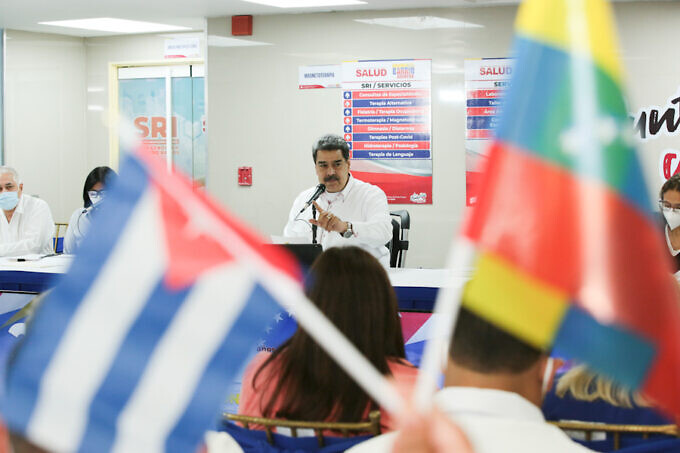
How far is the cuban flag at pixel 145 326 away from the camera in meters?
0.85

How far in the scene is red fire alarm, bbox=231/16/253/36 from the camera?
5766 mm

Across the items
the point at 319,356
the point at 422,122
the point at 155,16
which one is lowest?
the point at 319,356

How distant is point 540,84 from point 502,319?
0.89ft

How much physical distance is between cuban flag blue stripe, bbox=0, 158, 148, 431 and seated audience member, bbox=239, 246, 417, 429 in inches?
25.1

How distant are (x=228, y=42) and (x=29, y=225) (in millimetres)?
2272

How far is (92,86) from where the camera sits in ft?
24.1

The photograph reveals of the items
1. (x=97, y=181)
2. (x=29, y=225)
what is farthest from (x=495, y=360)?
(x=29, y=225)

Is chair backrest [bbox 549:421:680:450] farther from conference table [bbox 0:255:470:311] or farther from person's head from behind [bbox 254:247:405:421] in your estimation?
conference table [bbox 0:255:470:311]

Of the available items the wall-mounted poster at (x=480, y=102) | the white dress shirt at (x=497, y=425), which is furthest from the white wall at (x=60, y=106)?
the white dress shirt at (x=497, y=425)

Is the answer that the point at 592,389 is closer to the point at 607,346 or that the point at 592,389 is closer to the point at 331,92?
the point at 607,346

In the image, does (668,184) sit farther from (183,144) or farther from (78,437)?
(183,144)

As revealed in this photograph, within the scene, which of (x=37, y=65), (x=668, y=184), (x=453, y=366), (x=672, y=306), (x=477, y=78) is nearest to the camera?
(x=672, y=306)

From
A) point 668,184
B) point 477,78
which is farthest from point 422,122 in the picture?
point 668,184

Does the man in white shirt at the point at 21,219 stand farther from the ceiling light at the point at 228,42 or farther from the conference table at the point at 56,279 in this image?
the ceiling light at the point at 228,42
